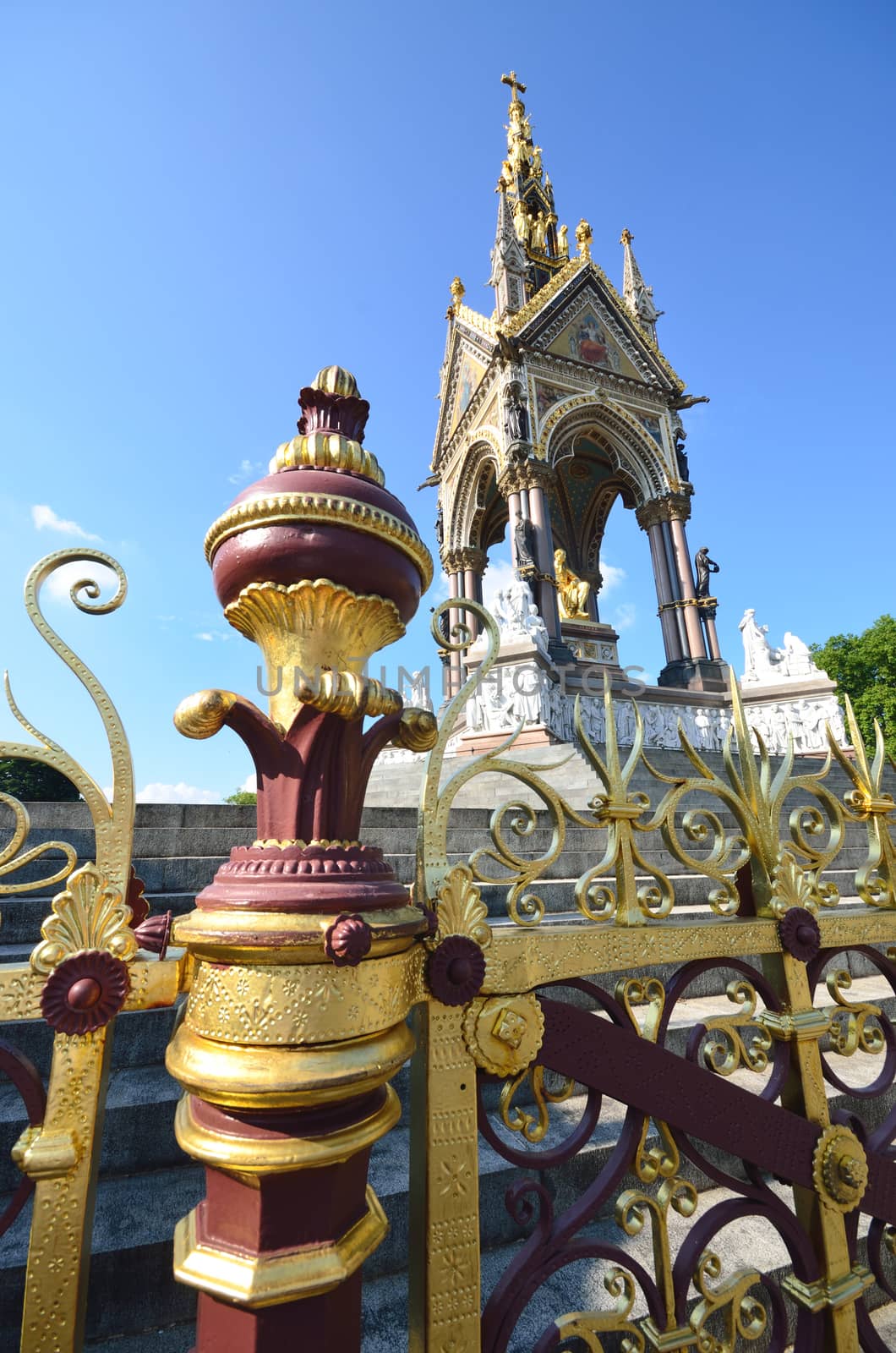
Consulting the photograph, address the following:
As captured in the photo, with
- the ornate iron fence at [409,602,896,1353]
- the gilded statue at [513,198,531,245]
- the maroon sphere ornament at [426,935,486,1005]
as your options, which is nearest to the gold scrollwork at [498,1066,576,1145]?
the ornate iron fence at [409,602,896,1353]

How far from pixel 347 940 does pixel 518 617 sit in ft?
37.1

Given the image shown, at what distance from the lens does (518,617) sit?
11906mm

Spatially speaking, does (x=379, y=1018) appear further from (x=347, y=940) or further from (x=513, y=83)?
(x=513, y=83)

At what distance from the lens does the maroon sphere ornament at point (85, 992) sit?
2.85 feet

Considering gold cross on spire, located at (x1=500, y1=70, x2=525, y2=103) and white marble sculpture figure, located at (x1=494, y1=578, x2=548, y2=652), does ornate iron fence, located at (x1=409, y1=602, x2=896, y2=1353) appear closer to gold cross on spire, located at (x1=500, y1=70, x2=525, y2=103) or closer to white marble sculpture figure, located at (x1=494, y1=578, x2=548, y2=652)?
white marble sculpture figure, located at (x1=494, y1=578, x2=548, y2=652)

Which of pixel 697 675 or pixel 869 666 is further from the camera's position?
pixel 869 666

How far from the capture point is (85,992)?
88 centimetres

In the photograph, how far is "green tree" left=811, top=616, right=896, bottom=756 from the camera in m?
29.3

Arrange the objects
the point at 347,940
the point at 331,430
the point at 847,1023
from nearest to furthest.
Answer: the point at 347,940 < the point at 331,430 < the point at 847,1023

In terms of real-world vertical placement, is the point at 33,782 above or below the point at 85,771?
above

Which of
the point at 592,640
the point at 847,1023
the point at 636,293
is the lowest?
the point at 847,1023

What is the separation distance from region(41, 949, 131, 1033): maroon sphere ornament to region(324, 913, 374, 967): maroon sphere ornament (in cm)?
34

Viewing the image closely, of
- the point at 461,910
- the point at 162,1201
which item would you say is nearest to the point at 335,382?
the point at 461,910

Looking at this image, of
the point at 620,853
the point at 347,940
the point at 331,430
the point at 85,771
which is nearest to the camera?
the point at 347,940
